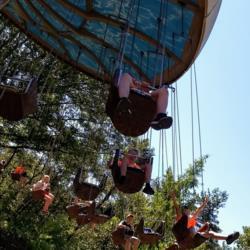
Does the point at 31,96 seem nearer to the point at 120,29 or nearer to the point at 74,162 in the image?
the point at 120,29

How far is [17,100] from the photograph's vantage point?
627 cm

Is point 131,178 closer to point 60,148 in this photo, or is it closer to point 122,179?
point 122,179

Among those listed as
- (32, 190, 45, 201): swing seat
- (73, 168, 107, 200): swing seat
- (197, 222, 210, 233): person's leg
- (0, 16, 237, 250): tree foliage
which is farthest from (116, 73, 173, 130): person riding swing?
(0, 16, 237, 250): tree foliage

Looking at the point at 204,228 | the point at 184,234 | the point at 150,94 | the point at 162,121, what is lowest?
the point at 184,234

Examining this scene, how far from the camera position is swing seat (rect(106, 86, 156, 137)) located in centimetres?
602

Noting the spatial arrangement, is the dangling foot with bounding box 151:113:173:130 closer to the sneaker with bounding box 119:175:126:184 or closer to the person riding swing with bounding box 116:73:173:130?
the person riding swing with bounding box 116:73:173:130

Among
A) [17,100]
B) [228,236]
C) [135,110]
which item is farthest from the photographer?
[228,236]

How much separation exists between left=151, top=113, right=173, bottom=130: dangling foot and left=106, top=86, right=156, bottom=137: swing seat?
0.08 metres

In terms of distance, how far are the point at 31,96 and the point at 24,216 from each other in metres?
12.0

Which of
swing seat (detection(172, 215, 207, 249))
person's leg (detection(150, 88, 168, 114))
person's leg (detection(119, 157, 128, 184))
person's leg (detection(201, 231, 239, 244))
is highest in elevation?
person's leg (detection(150, 88, 168, 114))

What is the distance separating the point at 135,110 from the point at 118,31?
541 cm

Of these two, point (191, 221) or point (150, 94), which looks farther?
point (191, 221)

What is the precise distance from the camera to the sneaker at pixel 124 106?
5.74 meters

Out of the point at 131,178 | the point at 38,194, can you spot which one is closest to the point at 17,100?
the point at 131,178
